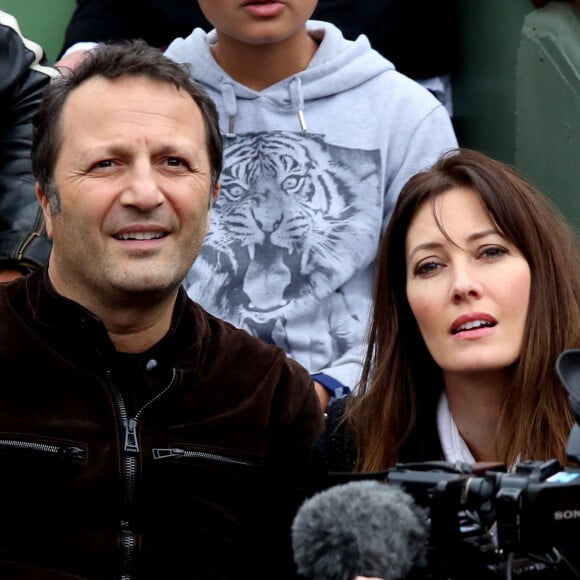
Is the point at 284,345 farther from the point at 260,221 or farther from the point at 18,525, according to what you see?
the point at 18,525

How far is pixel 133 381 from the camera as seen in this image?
2.70m

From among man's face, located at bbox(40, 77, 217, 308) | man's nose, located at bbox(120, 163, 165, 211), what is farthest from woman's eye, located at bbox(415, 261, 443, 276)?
man's nose, located at bbox(120, 163, 165, 211)

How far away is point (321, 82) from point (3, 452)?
1513mm

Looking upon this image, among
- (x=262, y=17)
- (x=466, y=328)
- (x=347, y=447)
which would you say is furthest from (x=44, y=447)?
(x=262, y=17)

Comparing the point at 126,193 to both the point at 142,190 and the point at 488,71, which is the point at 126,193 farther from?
the point at 488,71

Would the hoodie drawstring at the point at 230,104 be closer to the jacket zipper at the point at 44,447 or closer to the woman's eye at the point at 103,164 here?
the woman's eye at the point at 103,164

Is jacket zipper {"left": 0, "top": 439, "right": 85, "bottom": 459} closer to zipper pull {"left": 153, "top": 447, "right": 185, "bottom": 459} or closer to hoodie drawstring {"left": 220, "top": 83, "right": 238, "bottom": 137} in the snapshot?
zipper pull {"left": 153, "top": 447, "right": 185, "bottom": 459}

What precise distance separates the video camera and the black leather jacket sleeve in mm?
1645

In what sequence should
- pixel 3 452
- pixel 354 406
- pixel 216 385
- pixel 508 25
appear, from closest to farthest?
pixel 3 452 → pixel 216 385 → pixel 354 406 → pixel 508 25

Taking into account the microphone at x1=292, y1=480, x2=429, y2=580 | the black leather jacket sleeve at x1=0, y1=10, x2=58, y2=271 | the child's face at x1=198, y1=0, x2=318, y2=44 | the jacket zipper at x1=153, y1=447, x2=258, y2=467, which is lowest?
the microphone at x1=292, y1=480, x2=429, y2=580

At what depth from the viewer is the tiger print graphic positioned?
3.47m

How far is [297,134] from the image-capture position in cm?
364

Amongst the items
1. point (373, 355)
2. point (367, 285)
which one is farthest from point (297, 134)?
point (373, 355)

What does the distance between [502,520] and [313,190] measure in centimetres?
184
